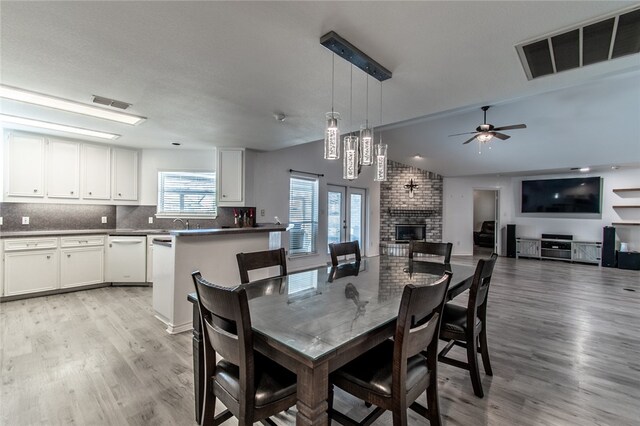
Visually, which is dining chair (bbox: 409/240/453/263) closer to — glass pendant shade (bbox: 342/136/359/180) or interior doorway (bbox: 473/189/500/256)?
glass pendant shade (bbox: 342/136/359/180)

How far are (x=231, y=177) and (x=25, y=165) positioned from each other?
2.79 meters

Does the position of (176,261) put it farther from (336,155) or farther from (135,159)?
(135,159)

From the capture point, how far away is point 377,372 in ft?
4.53

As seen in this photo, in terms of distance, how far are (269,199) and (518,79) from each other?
4.03 meters

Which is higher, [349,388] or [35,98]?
[35,98]

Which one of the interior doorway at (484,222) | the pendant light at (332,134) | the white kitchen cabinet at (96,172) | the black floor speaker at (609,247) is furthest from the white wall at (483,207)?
the white kitchen cabinet at (96,172)

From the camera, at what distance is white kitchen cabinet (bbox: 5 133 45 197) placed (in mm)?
3938

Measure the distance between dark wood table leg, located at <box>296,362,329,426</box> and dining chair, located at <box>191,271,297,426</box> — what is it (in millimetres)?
197

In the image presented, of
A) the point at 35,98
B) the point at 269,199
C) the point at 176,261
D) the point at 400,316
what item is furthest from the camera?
the point at 269,199

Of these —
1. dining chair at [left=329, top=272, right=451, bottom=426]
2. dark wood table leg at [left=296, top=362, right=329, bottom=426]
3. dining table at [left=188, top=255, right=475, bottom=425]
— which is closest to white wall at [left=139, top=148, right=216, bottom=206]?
dining table at [left=188, top=255, right=475, bottom=425]

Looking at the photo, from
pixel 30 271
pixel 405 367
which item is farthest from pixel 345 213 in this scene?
pixel 405 367

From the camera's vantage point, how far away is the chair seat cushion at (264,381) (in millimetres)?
1223

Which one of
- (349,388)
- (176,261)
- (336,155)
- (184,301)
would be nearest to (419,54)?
(336,155)

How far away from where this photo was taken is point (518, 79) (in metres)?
2.32
